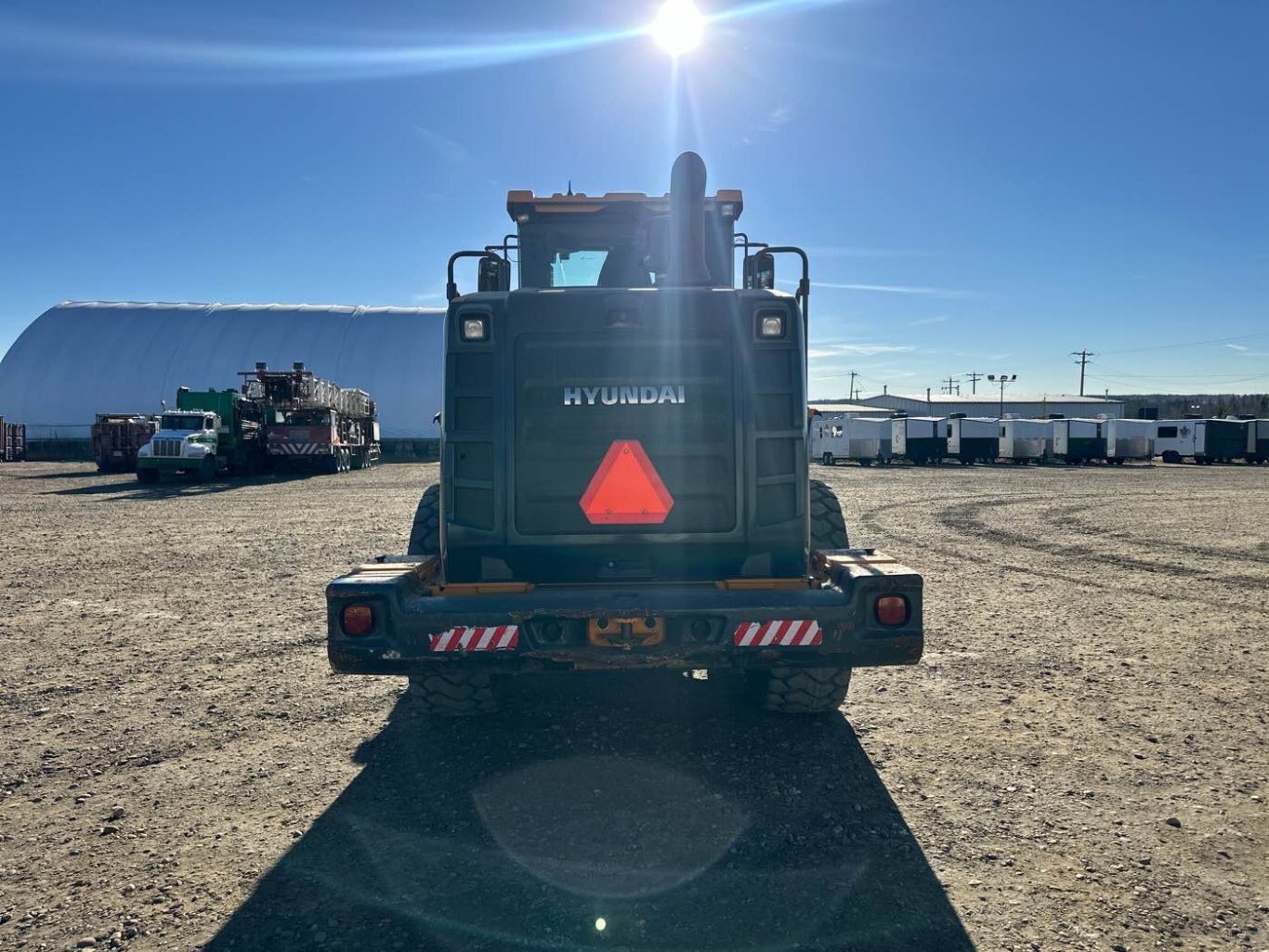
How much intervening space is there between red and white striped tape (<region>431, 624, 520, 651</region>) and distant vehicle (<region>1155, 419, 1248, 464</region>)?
44.7m

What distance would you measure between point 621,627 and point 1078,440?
40.7 meters

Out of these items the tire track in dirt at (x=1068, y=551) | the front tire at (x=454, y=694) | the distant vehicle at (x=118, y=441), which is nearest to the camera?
the front tire at (x=454, y=694)

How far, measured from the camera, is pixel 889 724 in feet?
16.0

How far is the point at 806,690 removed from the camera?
15.6ft

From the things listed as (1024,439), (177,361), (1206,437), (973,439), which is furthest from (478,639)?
(177,361)

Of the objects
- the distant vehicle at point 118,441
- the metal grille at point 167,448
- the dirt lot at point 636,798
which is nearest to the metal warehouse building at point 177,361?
the distant vehicle at point 118,441

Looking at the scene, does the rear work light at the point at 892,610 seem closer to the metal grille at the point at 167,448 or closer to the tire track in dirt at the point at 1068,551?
the tire track in dirt at the point at 1068,551

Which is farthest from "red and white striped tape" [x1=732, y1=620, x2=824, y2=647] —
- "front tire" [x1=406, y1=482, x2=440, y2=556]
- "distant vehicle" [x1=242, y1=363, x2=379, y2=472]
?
"distant vehicle" [x1=242, y1=363, x2=379, y2=472]

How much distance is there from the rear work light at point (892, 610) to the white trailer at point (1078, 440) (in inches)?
1539

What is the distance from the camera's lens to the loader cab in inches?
172

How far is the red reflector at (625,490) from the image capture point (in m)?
4.40

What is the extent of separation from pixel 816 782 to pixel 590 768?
1.17 metres

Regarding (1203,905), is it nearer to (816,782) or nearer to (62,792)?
(816,782)

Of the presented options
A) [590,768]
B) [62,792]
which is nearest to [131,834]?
[62,792]
